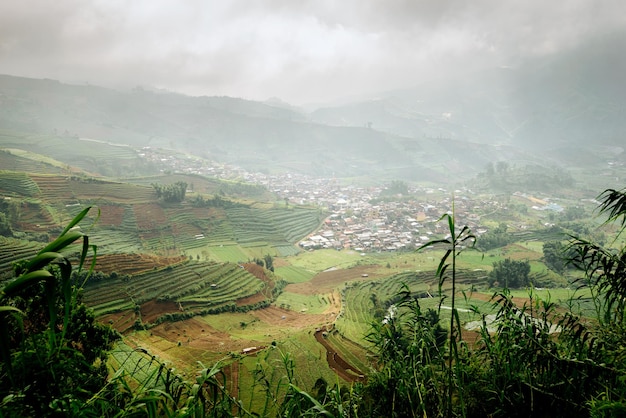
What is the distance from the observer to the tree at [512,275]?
42.7 metres

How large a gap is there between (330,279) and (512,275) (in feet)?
77.5

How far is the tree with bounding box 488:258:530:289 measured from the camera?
42.7 m

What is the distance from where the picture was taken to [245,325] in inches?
1294

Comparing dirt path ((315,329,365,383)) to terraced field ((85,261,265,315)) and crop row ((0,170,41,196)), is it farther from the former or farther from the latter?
crop row ((0,170,41,196))

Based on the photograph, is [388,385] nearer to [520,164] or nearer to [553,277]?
[553,277]

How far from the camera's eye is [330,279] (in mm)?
49875

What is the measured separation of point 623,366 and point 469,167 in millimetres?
198832

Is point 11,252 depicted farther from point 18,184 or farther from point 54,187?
point 54,187

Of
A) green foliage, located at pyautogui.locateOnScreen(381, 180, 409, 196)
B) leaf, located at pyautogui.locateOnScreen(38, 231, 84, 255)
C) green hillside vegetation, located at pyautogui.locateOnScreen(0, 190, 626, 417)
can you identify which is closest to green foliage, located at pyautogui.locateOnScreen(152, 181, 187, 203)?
green hillside vegetation, located at pyautogui.locateOnScreen(0, 190, 626, 417)

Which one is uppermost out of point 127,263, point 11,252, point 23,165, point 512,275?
→ point 23,165

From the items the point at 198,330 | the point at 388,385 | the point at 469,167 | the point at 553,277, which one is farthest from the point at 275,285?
the point at 469,167

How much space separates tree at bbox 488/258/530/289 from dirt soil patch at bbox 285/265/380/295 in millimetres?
15428

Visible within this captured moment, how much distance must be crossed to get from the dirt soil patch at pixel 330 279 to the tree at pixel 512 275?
15428 millimetres

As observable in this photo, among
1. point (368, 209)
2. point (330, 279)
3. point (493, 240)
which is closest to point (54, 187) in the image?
point (330, 279)
